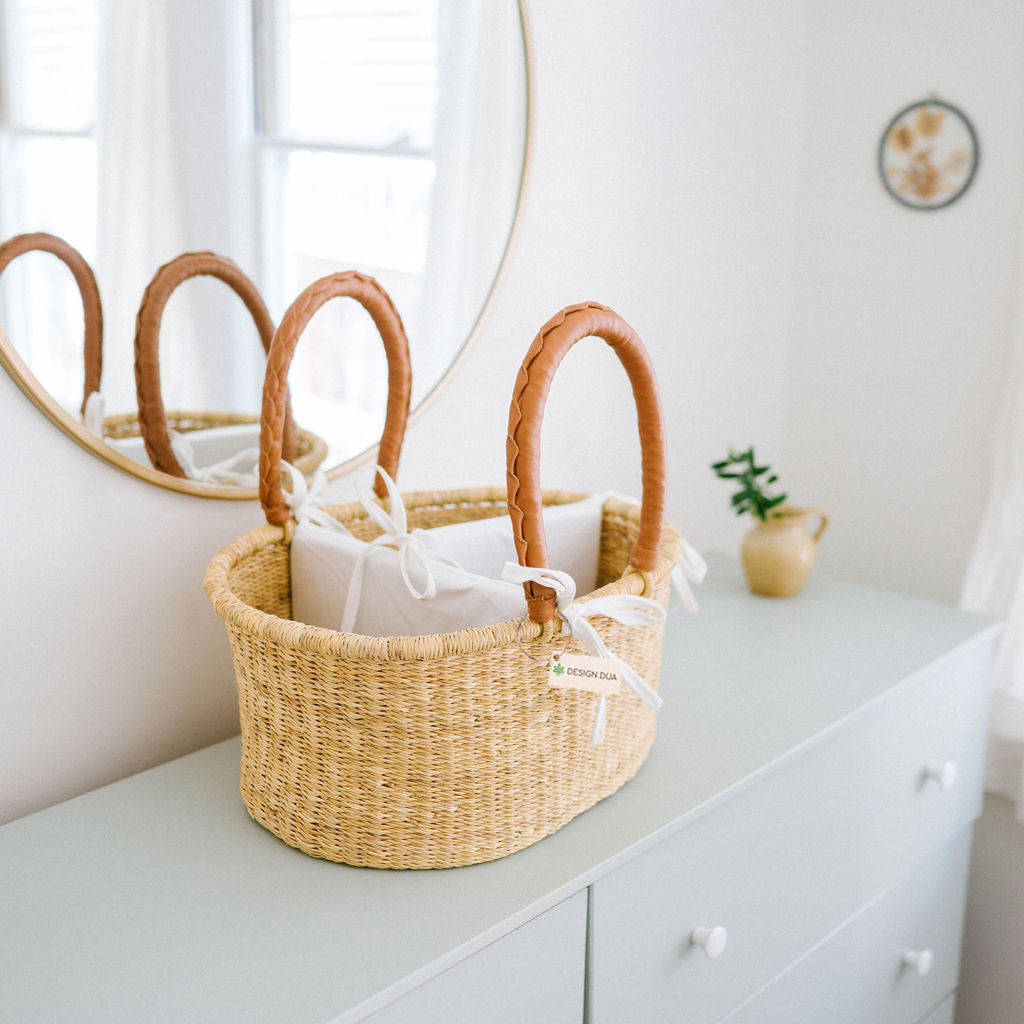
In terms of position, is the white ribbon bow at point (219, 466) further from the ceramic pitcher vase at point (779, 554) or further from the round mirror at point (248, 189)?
the ceramic pitcher vase at point (779, 554)

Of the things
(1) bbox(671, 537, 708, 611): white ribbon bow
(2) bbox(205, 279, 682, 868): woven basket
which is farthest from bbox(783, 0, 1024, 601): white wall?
(2) bbox(205, 279, 682, 868): woven basket

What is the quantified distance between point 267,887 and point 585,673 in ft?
1.06

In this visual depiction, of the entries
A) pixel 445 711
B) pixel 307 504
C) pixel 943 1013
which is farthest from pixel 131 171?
pixel 943 1013

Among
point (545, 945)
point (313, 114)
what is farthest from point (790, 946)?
point (313, 114)

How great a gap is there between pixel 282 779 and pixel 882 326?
4.50 ft

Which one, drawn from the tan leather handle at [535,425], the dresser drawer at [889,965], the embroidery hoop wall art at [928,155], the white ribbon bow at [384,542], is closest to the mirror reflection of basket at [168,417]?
the white ribbon bow at [384,542]

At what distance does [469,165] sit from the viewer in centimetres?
133

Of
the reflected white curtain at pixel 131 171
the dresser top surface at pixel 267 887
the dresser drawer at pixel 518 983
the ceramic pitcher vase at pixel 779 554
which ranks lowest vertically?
the dresser drawer at pixel 518 983

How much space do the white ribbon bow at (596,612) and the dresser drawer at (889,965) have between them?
44cm

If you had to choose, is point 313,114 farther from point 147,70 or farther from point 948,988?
point 948,988

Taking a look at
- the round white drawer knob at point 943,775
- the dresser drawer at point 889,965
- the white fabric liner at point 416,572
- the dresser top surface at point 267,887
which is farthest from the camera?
the round white drawer knob at point 943,775

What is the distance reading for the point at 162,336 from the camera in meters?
1.09

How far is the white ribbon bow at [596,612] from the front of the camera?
84cm

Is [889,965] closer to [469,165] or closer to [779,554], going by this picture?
[779,554]
